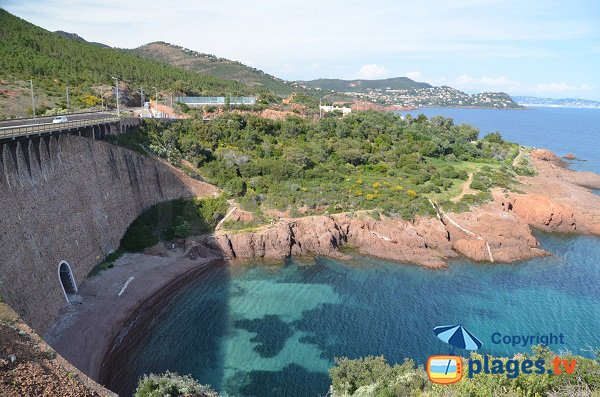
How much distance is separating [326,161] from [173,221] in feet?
87.0

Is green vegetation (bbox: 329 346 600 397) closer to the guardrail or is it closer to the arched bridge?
the guardrail

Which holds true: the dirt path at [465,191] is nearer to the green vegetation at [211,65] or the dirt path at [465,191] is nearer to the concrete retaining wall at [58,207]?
the concrete retaining wall at [58,207]

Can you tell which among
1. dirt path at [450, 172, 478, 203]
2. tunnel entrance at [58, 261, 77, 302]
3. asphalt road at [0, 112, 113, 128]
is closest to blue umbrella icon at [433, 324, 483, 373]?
tunnel entrance at [58, 261, 77, 302]

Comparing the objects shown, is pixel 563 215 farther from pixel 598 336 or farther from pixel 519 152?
pixel 519 152

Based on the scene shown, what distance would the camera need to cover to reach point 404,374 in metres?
21.6

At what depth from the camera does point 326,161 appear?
6500cm

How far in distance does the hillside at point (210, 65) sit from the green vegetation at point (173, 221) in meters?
102

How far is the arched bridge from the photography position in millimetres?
30044

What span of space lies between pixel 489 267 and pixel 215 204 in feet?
104

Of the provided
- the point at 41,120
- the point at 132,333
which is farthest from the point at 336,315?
the point at 41,120

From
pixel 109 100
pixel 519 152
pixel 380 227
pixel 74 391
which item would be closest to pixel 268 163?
pixel 380 227

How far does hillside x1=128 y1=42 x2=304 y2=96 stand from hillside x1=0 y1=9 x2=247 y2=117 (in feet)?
191

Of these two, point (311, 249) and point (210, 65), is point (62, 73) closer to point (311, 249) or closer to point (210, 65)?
point (311, 249)

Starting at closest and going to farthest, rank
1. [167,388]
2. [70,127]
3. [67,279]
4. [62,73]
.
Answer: [167,388] → [67,279] → [70,127] → [62,73]
